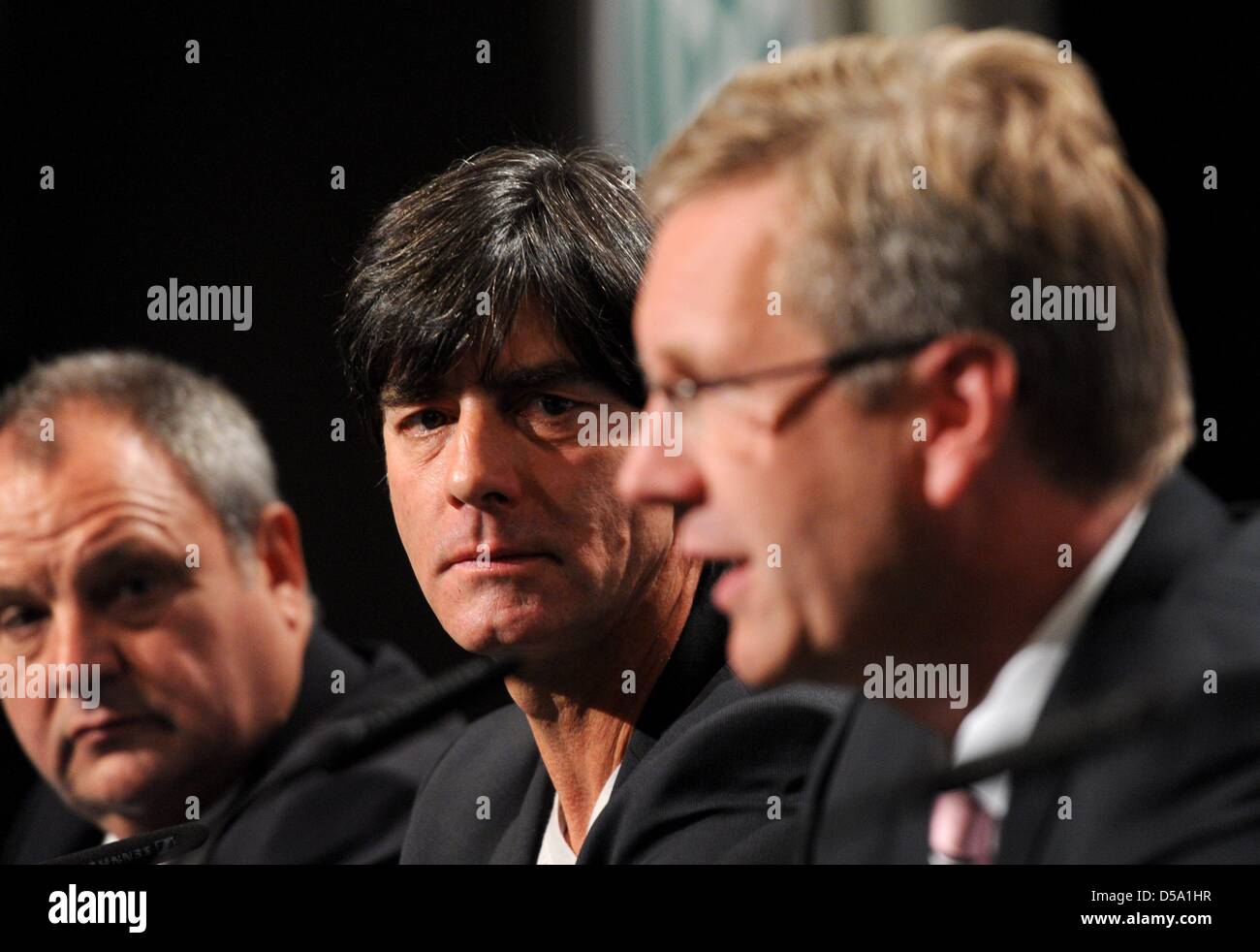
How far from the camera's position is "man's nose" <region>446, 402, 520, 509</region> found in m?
1.99

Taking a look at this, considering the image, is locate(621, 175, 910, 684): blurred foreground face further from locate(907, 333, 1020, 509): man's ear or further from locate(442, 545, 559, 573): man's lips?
locate(442, 545, 559, 573): man's lips

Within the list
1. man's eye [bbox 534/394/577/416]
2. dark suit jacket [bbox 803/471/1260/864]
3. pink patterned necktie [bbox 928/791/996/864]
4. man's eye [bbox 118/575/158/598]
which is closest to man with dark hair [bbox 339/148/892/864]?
man's eye [bbox 534/394/577/416]

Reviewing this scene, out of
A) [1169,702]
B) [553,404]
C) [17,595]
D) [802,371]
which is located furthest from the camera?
[17,595]

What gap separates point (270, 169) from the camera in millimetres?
2420

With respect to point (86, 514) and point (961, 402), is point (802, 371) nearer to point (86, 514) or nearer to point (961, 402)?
point (961, 402)

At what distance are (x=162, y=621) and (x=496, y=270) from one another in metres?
0.84

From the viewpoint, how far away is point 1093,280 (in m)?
1.53

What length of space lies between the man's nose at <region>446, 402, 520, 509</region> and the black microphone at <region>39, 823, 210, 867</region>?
57cm

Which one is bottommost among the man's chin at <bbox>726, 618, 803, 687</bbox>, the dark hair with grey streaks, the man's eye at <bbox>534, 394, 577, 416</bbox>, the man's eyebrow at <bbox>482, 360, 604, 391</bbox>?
the man's chin at <bbox>726, 618, 803, 687</bbox>

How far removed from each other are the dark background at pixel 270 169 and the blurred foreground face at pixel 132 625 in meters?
0.15

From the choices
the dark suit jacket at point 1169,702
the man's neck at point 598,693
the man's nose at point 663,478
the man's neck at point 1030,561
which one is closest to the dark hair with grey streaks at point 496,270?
the man's neck at point 598,693

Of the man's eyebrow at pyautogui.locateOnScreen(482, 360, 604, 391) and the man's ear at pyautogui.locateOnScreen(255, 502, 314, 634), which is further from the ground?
the man's eyebrow at pyautogui.locateOnScreen(482, 360, 604, 391)

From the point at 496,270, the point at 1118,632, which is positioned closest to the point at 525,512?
the point at 496,270

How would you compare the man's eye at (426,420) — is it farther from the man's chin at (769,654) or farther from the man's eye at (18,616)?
the man's eye at (18,616)
